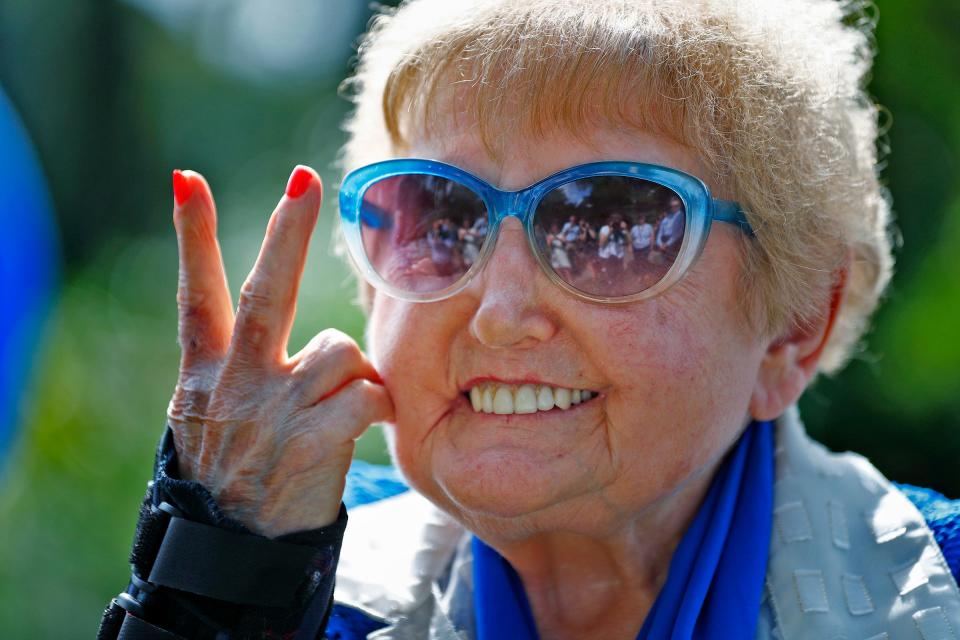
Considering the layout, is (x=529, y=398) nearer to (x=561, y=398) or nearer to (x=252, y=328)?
A: (x=561, y=398)

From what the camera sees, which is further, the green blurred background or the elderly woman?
the green blurred background

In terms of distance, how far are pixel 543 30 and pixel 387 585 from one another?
124 centimetres

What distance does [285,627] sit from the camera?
187cm

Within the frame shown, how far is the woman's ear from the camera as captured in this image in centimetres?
213

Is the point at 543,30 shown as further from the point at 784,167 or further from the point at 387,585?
the point at 387,585

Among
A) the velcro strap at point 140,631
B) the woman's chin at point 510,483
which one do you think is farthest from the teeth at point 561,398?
the velcro strap at point 140,631

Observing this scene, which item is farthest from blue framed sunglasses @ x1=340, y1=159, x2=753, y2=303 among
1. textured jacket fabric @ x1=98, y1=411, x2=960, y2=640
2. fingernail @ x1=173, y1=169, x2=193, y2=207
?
textured jacket fabric @ x1=98, y1=411, x2=960, y2=640

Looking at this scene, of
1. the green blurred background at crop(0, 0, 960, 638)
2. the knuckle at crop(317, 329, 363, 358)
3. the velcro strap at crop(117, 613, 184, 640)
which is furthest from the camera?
the green blurred background at crop(0, 0, 960, 638)

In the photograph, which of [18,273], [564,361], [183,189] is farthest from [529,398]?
[18,273]

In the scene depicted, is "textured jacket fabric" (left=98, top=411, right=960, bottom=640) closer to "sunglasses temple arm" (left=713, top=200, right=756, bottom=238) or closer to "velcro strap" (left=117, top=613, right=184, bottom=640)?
"velcro strap" (left=117, top=613, right=184, bottom=640)

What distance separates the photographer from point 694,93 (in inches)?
73.7

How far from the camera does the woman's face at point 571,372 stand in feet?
6.07

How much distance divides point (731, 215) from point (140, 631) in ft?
4.42

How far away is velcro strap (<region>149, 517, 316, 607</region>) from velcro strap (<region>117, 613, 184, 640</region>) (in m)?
0.08
